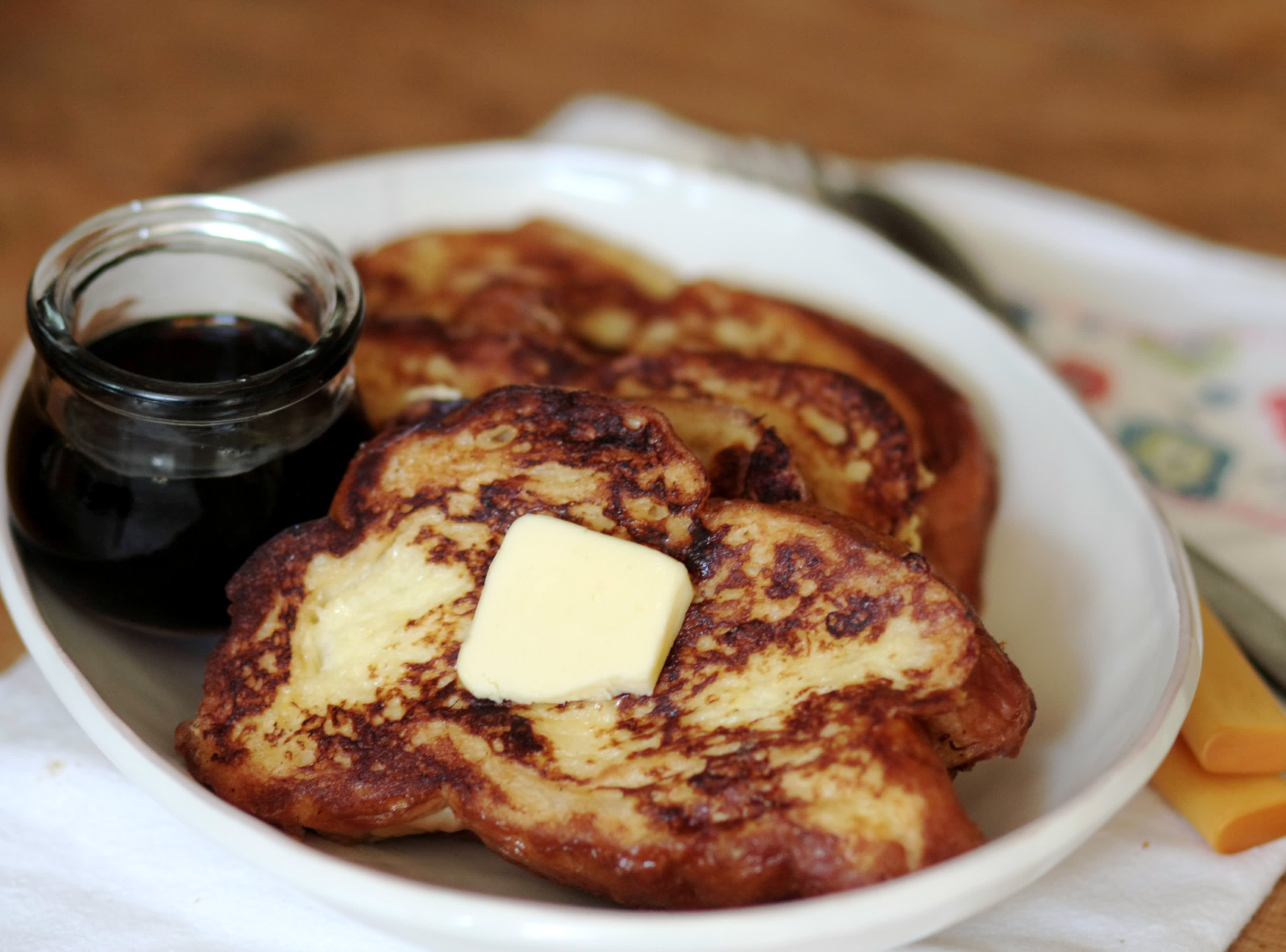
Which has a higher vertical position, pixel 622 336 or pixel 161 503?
pixel 161 503

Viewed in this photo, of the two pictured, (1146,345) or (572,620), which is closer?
(572,620)

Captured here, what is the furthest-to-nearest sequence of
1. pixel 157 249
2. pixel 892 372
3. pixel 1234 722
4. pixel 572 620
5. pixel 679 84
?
pixel 679 84 < pixel 892 372 < pixel 157 249 < pixel 1234 722 < pixel 572 620

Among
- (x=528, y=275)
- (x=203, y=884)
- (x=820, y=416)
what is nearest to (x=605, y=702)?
(x=203, y=884)

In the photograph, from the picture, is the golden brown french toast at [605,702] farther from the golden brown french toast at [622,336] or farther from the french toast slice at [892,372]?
the french toast slice at [892,372]

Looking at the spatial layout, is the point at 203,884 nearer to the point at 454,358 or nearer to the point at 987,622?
the point at 454,358

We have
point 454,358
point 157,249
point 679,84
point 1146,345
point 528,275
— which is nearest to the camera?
point 157,249

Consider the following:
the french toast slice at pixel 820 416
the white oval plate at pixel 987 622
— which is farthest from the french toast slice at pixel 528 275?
the french toast slice at pixel 820 416

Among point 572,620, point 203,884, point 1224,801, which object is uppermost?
point 572,620
